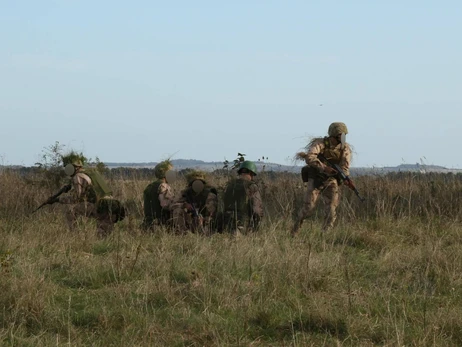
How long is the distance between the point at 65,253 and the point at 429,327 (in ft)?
13.0

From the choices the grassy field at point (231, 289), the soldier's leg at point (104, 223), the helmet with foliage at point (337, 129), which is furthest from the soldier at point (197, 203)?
the helmet with foliage at point (337, 129)

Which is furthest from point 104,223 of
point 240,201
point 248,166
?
point 248,166

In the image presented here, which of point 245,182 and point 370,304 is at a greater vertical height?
point 245,182

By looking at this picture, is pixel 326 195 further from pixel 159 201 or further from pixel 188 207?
pixel 159 201

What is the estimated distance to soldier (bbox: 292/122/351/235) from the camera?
10.5 m

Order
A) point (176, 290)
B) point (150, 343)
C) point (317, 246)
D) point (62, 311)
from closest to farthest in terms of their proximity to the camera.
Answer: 1. point (150, 343)
2. point (62, 311)
3. point (176, 290)
4. point (317, 246)

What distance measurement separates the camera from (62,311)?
6230 millimetres

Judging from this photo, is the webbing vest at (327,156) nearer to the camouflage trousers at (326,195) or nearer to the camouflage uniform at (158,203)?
the camouflage trousers at (326,195)

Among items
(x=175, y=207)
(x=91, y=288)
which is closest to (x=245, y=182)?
(x=175, y=207)

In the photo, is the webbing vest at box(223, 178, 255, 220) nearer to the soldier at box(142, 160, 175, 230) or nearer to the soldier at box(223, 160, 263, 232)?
the soldier at box(223, 160, 263, 232)

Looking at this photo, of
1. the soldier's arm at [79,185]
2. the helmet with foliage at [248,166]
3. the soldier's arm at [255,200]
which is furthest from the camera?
the soldier's arm at [79,185]

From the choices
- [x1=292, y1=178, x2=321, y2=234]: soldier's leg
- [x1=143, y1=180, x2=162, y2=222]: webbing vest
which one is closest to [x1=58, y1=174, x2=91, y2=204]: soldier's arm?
[x1=143, y1=180, x2=162, y2=222]: webbing vest

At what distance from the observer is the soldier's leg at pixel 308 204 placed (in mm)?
10406

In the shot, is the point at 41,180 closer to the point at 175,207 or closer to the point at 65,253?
the point at 175,207
